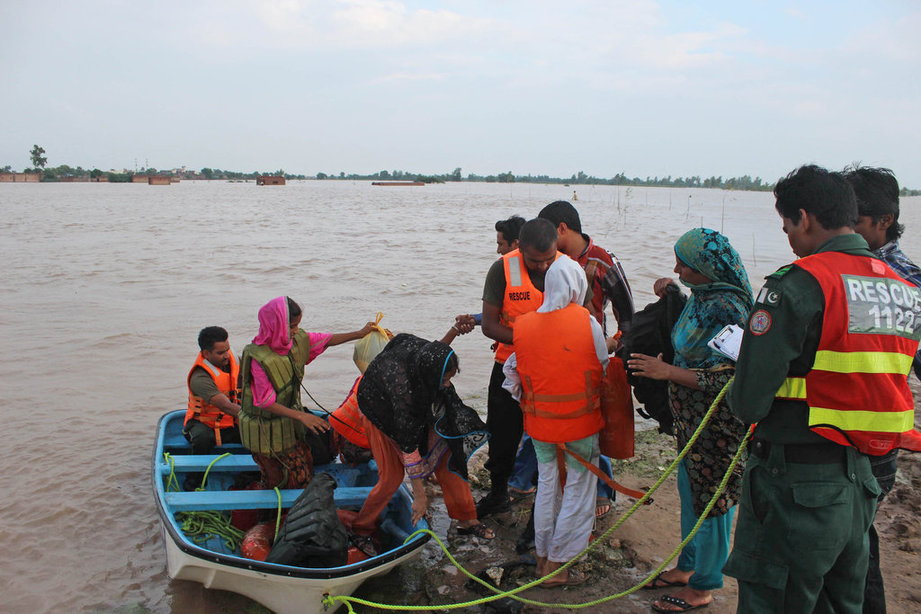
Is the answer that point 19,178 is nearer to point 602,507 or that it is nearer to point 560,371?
point 602,507

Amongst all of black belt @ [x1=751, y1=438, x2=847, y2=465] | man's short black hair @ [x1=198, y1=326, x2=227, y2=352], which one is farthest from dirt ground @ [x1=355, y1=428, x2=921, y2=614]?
man's short black hair @ [x1=198, y1=326, x2=227, y2=352]

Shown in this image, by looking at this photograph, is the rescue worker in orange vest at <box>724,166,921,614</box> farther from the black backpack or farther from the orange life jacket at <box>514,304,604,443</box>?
the orange life jacket at <box>514,304,604,443</box>

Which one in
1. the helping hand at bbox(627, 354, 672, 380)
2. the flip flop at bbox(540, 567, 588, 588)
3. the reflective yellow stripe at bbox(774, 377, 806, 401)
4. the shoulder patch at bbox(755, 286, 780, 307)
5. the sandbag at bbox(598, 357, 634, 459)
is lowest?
the flip flop at bbox(540, 567, 588, 588)

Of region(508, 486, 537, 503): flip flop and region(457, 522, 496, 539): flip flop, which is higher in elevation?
region(508, 486, 537, 503): flip flop

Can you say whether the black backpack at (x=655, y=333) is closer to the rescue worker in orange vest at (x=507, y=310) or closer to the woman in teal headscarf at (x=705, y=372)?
the woman in teal headscarf at (x=705, y=372)

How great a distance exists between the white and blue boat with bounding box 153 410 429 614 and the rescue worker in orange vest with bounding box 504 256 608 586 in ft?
2.45

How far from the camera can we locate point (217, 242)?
1855 centimetres

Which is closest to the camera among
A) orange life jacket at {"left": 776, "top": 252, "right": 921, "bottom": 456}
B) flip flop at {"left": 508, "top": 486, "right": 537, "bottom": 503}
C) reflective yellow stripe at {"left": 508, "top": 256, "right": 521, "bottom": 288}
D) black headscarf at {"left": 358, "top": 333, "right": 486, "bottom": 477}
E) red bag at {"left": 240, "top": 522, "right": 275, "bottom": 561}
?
orange life jacket at {"left": 776, "top": 252, "right": 921, "bottom": 456}

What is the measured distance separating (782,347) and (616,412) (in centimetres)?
131

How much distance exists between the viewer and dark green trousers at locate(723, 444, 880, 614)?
6.33ft

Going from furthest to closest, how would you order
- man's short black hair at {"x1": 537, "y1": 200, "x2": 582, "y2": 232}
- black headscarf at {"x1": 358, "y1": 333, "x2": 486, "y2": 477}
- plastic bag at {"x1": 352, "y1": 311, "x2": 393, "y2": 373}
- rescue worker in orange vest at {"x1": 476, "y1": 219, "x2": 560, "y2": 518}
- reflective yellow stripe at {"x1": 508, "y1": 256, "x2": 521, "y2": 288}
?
plastic bag at {"x1": 352, "y1": 311, "x2": 393, "y2": 373}
man's short black hair at {"x1": 537, "y1": 200, "x2": 582, "y2": 232}
reflective yellow stripe at {"x1": 508, "y1": 256, "x2": 521, "y2": 288}
rescue worker in orange vest at {"x1": 476, "y1": 219, "x2": 560, "y2": 518}
black headscarf at {"x1": 358, "y1": 333, "x2": 486, "y2": 477}

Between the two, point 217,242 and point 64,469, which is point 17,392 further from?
point 217,242

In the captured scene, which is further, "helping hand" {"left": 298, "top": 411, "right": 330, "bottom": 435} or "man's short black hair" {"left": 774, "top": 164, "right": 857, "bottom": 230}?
"helping hand" {"left": 298, "top": 411, "right": 330, "bottom": 435}

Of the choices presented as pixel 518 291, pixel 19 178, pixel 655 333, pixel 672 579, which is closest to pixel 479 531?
pixel 672 579
